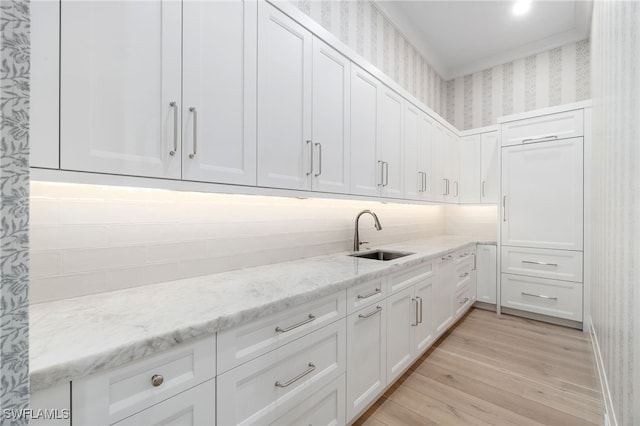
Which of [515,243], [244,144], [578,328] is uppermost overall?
[244,144]

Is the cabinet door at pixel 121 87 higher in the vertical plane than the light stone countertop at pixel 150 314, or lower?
higher

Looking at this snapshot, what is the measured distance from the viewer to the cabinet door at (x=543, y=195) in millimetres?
2883

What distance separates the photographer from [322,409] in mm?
1297

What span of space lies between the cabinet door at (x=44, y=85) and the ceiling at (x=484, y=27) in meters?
2.81

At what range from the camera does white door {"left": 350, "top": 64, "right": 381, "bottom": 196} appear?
1.95 meters

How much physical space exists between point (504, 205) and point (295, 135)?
288cm

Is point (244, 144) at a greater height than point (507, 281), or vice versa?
point (244, 144)

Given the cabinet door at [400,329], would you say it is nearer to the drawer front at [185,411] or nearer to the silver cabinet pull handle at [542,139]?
the drawer front at [185,411]

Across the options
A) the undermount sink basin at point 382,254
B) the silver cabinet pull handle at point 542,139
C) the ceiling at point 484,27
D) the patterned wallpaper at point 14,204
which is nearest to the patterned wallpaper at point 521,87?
the ceiling at point 484,27

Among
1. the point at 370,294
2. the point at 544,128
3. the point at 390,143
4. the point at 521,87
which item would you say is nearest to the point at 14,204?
the point at 370,294

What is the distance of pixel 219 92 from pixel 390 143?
155 centimetres

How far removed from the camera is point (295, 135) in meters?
1.54

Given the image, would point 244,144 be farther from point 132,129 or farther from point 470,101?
point 470,101

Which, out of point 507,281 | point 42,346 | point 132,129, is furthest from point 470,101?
point 42,346
